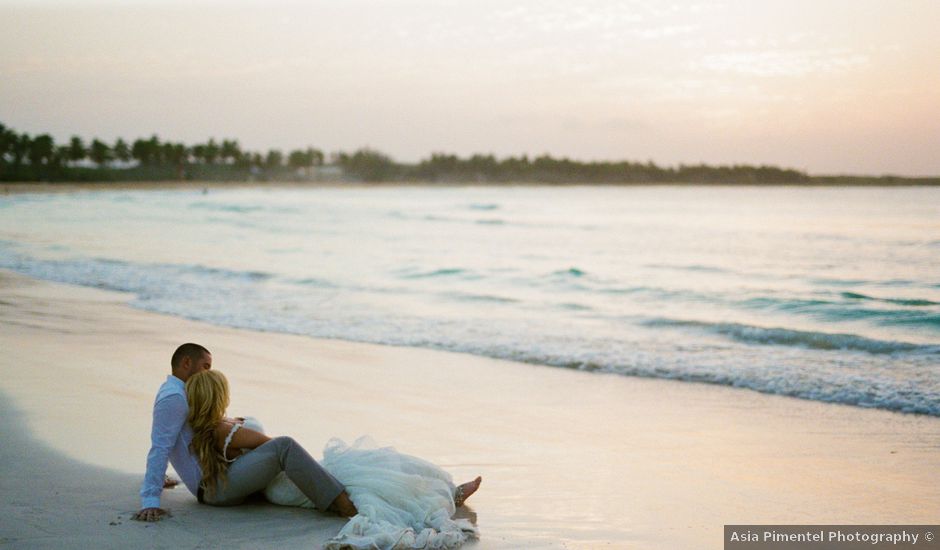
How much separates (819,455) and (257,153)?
19733 cm

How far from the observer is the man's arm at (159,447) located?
491 centimetres

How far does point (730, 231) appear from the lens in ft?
131

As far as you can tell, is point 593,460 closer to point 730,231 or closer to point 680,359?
point 680,359

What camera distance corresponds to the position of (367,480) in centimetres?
510

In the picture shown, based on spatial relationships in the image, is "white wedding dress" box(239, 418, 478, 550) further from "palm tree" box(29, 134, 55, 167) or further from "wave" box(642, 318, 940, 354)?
"palm tree" box(29, 134, 55, 167)

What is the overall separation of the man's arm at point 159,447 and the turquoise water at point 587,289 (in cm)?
668

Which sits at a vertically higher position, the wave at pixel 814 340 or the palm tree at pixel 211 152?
the palm tree at pixel 211 152

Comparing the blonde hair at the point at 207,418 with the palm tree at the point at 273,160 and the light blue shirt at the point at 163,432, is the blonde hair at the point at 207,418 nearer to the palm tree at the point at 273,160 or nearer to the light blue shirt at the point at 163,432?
the light blue shirt at the point at 163,432

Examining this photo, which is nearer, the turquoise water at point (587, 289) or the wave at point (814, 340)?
the turquoise water at point (587, 289)

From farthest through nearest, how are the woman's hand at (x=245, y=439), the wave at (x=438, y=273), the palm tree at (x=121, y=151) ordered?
the palm tree at (x=121, y=151) → the wave at (x=438, y=273) → the woman's hand at (x=245, y=439)

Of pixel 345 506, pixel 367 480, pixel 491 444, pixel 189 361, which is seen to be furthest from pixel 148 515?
pixel 491 444

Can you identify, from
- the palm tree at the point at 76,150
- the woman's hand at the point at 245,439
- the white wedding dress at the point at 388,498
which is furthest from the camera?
the palm tree at the point at 76,150

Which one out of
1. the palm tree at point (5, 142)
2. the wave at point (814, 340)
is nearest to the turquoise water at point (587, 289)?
the wave at point (814, 340)

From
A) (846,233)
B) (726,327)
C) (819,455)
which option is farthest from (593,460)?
(846,233)
